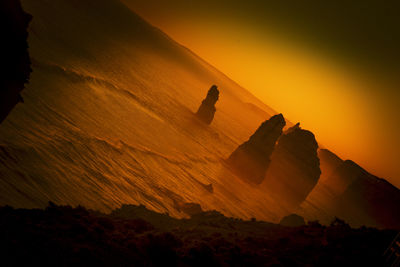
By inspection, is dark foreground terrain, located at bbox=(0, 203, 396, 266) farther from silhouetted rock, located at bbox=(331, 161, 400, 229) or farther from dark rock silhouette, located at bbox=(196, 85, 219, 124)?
silhouetted rock, located at bbox=(331, 161, 400, 229)

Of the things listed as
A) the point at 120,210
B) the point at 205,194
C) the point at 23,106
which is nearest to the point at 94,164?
the point at 23,106

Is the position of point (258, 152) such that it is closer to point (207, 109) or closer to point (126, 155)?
point (126, 155)

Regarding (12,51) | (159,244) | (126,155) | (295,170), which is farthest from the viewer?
(295,170)

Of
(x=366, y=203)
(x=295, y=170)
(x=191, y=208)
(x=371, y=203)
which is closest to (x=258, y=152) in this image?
(x=295, y=170)

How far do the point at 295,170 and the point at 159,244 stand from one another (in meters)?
36.6

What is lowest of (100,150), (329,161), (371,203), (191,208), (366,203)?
(100,150)

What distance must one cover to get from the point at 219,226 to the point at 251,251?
3528 millimetres

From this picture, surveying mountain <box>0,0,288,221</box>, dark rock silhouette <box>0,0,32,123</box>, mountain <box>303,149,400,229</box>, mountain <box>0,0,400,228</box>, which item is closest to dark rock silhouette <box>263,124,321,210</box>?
mountain <box>0,0,400,228</box>

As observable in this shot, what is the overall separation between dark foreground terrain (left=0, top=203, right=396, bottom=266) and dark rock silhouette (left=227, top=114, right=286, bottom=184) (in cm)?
2599

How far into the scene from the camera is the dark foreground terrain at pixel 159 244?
425cm

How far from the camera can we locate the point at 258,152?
35.2 m

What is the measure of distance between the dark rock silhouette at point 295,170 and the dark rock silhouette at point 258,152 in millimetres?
3595

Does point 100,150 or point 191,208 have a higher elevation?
point 191,208

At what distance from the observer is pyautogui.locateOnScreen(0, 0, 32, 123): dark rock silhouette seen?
229 inches
